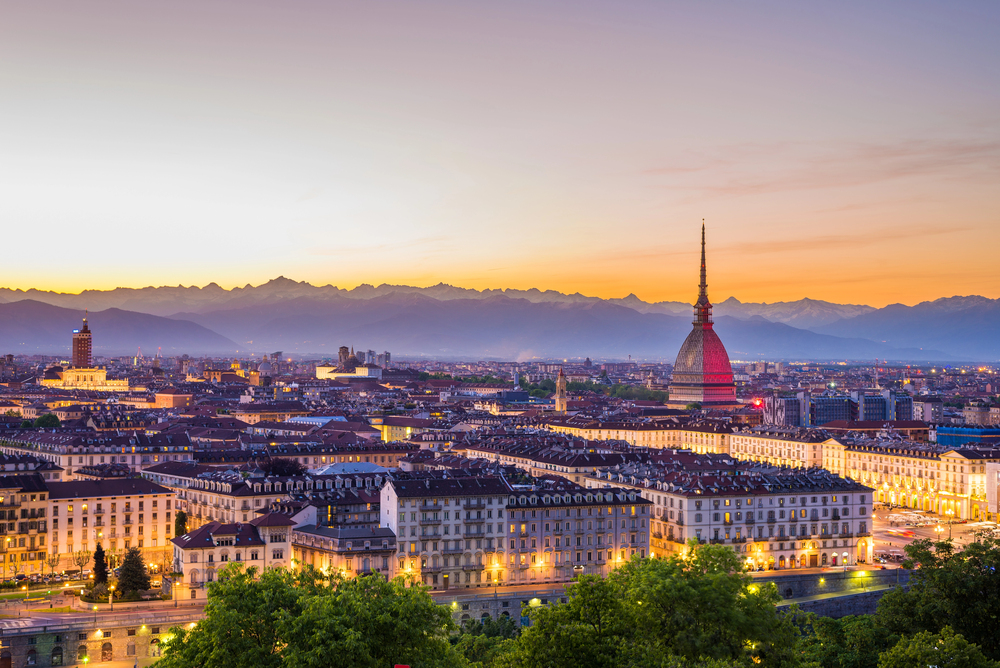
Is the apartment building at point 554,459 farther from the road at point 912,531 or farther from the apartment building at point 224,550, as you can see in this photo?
the apartment building at point 224,550

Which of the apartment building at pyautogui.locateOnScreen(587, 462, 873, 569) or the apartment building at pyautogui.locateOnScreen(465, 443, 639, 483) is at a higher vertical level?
the apartment building at pyautogui.locateOnScreen(465, 443, 639, 483)

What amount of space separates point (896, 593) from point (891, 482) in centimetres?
6763

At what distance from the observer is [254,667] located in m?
44.0

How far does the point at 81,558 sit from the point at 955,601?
57.5m

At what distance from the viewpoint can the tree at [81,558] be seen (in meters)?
87.4

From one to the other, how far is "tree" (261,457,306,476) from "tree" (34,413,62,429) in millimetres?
59558

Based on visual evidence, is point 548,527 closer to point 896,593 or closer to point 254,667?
point 896,593

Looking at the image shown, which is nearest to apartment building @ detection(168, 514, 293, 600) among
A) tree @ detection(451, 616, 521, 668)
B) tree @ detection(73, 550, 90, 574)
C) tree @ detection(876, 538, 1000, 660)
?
tree @ detection(73, 550, 90, 574)

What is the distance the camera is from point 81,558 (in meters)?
87.8

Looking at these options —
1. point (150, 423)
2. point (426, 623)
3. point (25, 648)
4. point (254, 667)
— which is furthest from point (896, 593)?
point (150, 423)

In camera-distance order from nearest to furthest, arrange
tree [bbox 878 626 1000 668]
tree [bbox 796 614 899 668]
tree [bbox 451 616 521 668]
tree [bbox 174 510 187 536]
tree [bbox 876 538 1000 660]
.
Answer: tree [bbox 878 626 1000 668] → tree [bbox 451 616 521 668] → tree [bbox 796 614 899 668] → tree [bbox 876 538 1000 660] → tree [bbox 174 510 187 536]

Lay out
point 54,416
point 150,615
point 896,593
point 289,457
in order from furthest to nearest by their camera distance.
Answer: point 54,416, point 289,457, point 150,615, point 896,593

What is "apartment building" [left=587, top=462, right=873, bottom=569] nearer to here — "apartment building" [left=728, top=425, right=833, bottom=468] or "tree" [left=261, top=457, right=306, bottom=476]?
"tree" [left=261, top=457, right=306, bottom=476]

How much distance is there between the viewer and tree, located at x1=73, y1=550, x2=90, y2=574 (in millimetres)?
87375
